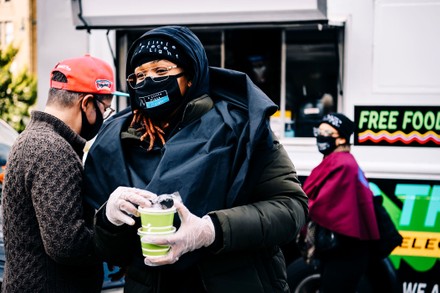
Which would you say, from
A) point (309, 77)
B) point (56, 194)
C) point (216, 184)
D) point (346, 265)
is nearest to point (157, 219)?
point (216, 184)

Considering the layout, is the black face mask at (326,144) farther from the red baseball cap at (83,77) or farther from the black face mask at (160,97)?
the black face mask at (160,97)

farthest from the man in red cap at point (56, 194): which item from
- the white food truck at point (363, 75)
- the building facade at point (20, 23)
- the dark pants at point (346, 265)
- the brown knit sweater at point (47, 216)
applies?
the building facade at point (20, 23)

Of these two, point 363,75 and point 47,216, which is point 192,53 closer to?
point 47,216

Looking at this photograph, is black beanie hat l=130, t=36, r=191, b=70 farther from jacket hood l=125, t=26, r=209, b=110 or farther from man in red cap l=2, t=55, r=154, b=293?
man in red cap l=2, t=55, r=154, b=293

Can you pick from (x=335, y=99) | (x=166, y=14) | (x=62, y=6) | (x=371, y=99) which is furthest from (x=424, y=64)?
(x=62, y=6)

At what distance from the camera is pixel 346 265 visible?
Result: 454cm

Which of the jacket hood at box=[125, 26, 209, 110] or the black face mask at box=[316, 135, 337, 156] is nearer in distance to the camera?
the jacket hood at box=[125, 26, 209, 110]

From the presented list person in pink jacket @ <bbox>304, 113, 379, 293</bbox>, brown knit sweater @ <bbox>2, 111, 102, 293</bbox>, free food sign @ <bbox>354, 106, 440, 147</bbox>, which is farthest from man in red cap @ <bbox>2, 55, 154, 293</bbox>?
free food sign @ <bbox>354, 106, 440, 147</bbox>

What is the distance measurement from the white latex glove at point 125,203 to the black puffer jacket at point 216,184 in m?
0.07

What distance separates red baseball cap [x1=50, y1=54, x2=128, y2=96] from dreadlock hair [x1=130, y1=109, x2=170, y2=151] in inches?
14.6

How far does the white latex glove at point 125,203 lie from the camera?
1.83 metres

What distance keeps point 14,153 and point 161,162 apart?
0.70m

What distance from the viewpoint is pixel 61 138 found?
2373 millimetres

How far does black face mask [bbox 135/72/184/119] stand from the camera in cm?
210
